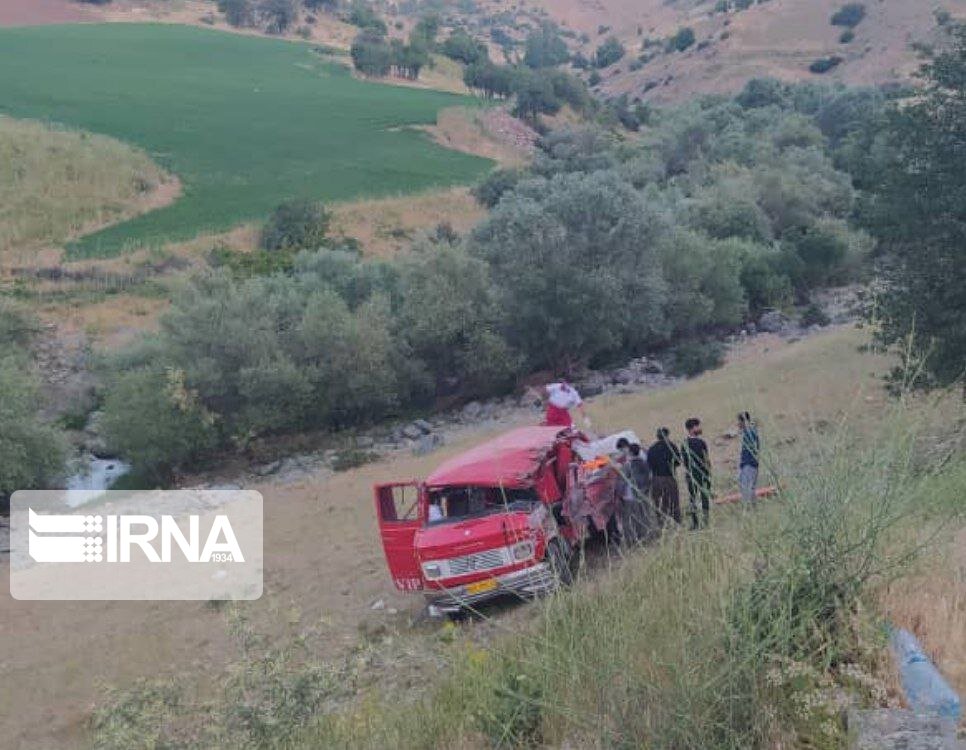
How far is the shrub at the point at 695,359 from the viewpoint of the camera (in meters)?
30.6

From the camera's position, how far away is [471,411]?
97.6ft

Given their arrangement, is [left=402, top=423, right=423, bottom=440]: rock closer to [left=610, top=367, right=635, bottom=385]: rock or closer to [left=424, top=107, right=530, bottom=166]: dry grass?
[left=610, top=367, right=635, bottom=385]: rock

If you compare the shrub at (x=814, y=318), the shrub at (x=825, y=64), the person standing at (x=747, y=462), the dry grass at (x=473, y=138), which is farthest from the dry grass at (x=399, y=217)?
the shrub at (x=825, y=64)

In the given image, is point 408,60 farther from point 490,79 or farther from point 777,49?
point 777,49

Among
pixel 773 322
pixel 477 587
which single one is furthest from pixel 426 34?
pixel 477 587

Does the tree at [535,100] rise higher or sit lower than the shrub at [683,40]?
lower

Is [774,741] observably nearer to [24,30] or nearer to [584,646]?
[584,646]

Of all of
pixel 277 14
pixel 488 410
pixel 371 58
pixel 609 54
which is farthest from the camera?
pixel 609 54

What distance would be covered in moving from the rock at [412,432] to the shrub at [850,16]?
93.7m

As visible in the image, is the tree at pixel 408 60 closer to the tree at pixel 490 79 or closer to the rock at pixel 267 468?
the tree at pixel 490 79

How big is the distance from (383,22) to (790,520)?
4746 inches

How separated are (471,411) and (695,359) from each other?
7.12 metres

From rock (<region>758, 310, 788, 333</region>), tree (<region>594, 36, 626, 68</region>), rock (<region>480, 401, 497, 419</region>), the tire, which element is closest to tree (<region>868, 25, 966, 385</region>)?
the tire

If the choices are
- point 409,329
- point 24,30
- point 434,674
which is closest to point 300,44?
point 24,30
